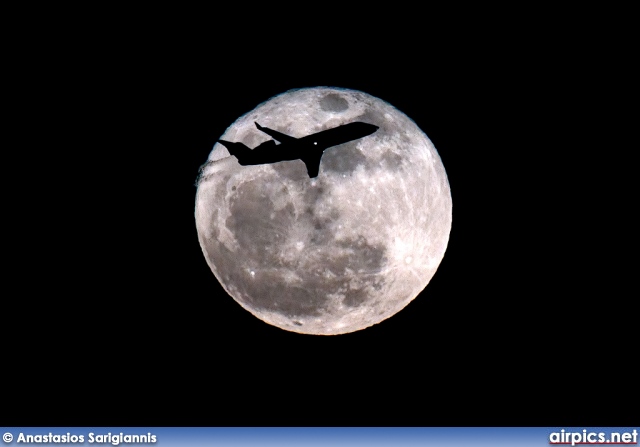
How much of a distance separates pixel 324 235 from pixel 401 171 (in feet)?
2.89

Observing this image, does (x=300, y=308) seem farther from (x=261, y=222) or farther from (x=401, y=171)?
(x=401, y=171)

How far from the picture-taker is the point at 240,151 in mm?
4430

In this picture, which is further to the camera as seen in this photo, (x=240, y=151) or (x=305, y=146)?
(x=240, y=151)

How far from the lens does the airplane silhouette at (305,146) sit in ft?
13.7

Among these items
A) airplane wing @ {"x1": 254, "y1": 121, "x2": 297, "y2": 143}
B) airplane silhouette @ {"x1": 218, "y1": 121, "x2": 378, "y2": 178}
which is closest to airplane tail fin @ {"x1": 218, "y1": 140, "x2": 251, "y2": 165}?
airplane silhouette @ {"x1": 218, "y1": 121, "x2": 378, "y2": 178}

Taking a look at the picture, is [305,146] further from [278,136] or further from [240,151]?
[240,151]

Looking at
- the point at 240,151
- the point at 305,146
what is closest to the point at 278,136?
the point at 305,146

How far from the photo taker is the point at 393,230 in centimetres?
424

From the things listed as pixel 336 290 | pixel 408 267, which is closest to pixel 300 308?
pixel 336 290

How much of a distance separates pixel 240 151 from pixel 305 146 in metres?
0.63

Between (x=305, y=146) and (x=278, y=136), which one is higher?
(x=278, y=136)

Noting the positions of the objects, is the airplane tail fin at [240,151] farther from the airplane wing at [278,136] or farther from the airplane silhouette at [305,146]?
the airplane wing at [278,136]

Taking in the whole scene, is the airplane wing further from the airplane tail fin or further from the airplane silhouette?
the airplane tail fin

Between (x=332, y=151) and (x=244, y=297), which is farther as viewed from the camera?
(x=244, y=297)
